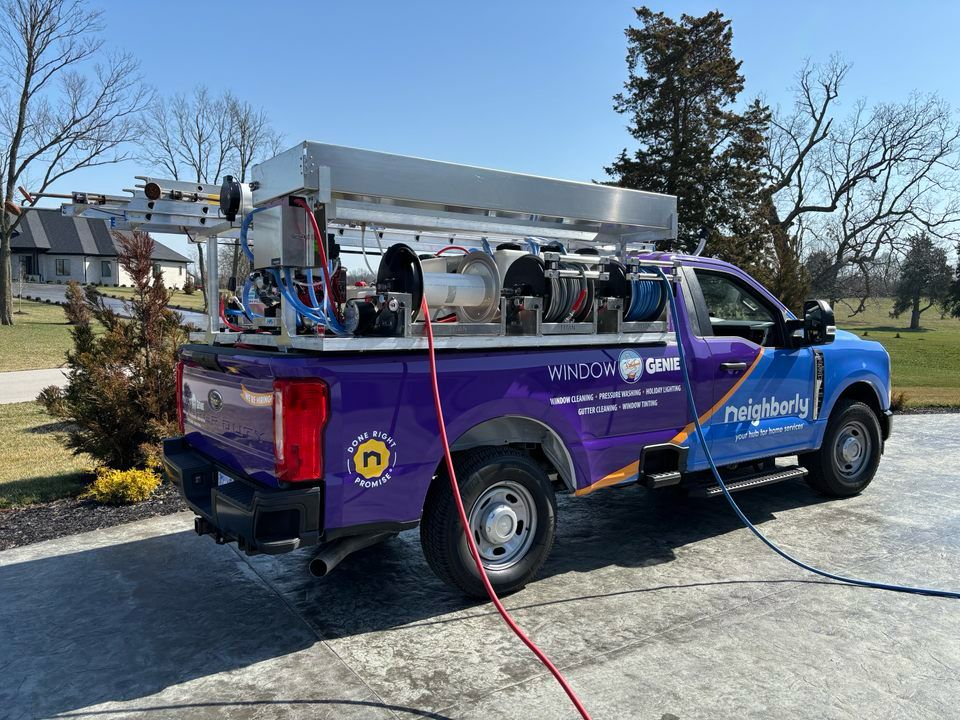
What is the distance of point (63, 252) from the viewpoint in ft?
210

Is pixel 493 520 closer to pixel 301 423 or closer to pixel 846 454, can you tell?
pixel 301 423

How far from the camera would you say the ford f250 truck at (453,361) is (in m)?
3.46

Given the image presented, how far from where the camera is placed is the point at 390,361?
3.56 m

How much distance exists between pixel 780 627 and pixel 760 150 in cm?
2577

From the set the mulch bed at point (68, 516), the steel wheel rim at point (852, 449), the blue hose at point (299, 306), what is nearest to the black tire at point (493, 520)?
the blue hose at point (299, 306)

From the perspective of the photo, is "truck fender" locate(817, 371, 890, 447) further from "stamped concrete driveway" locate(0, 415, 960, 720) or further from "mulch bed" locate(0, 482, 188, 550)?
"mulch bed" locate(0, 482, 188, 550)

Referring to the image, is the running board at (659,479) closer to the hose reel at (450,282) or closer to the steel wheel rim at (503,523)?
the steel wheel rim at (503,523)

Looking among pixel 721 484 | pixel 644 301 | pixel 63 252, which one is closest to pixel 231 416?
pixel 644 301

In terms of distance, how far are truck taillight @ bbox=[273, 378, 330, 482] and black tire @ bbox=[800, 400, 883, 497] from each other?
4.58 m

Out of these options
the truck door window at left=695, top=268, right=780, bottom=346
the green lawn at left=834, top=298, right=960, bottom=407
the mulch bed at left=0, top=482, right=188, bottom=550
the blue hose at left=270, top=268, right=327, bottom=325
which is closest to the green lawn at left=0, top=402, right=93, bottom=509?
the mulch bed at left=0, top=482, right=188, bottom=550

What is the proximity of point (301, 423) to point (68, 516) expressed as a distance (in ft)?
12.5

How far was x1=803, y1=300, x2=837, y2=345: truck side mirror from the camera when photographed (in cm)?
555

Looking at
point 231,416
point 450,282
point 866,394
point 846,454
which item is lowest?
point 846,454

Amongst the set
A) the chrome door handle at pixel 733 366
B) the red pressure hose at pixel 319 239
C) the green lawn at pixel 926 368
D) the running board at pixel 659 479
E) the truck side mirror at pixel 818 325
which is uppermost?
the red pressure hose at pixel 319 239
